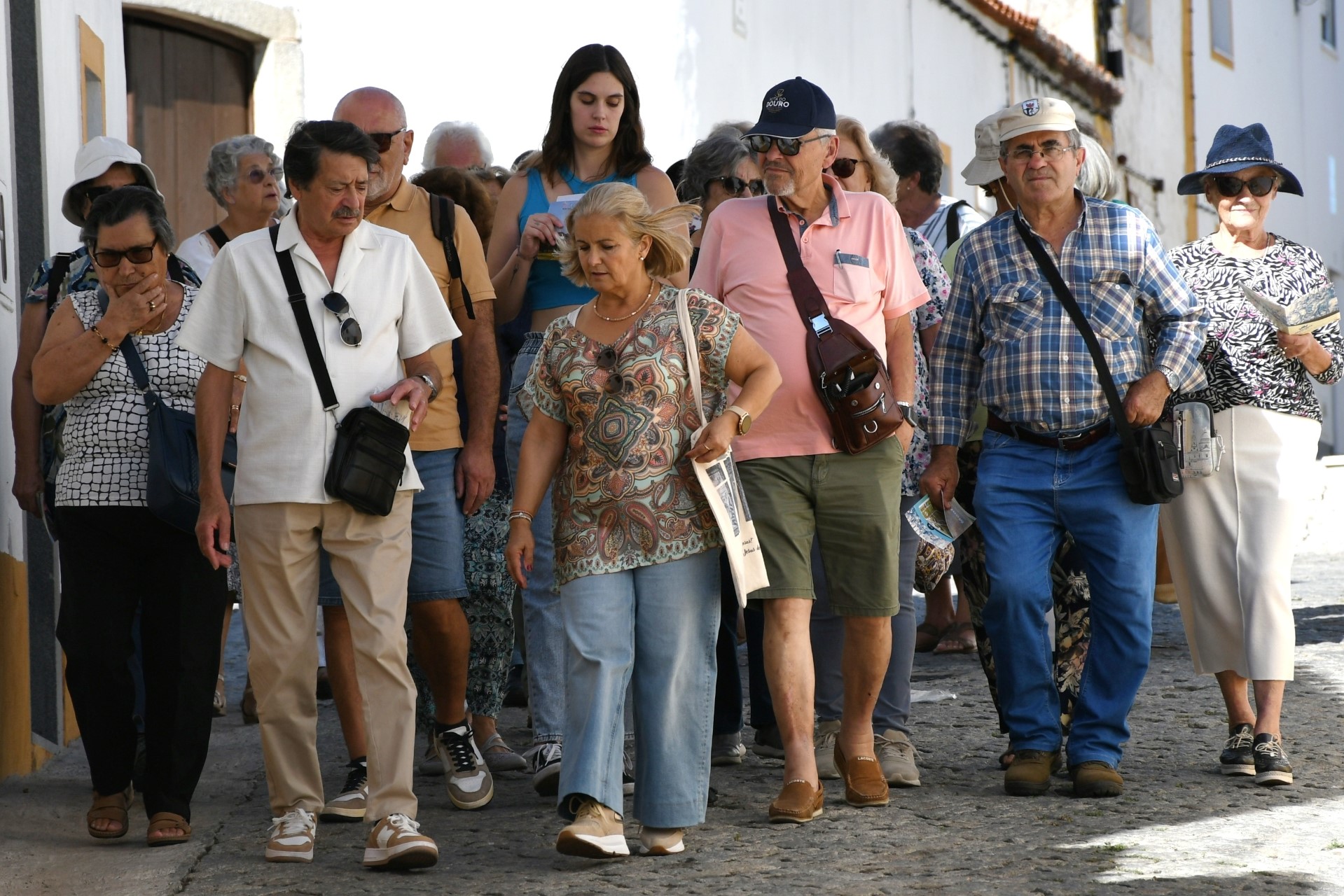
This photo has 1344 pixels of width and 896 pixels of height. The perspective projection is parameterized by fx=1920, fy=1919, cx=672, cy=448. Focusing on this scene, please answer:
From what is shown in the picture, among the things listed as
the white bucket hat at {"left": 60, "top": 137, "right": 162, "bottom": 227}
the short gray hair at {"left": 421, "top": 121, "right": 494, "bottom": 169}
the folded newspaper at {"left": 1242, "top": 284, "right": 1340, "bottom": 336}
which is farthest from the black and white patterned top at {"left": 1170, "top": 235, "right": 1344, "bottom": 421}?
the short gray hair at {"left": 421, "top": 121, "right": 494, "bottom": 169}

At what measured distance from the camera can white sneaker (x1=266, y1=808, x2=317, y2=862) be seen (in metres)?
5.00

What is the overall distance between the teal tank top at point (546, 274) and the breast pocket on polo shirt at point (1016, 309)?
4.04 feet

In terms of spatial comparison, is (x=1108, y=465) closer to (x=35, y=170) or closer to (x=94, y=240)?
(x=94, y=240)

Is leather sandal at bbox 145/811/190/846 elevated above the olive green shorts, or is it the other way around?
the olive green shorts

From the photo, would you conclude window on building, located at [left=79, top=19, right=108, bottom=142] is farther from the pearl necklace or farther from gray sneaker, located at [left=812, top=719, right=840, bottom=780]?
gray sneaker, located at [left=812, top=719, right=840, bottom=780]

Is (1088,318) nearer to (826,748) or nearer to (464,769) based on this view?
(826,748)

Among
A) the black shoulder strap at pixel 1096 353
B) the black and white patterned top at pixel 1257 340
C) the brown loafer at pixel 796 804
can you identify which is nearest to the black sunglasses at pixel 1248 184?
the black and white patterned top at pixel 1257 340

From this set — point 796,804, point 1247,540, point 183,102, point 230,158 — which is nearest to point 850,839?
point 796,804

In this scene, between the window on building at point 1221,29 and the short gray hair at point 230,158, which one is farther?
the window on building at point 1221,29

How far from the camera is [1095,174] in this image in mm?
6121

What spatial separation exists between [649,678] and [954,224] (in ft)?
9.76

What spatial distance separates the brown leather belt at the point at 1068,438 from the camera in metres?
5.73

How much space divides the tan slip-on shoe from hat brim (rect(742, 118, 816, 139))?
1.94 meters

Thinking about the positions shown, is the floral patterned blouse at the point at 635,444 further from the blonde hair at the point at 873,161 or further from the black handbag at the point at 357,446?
the blonde hair at the point at 873,161
